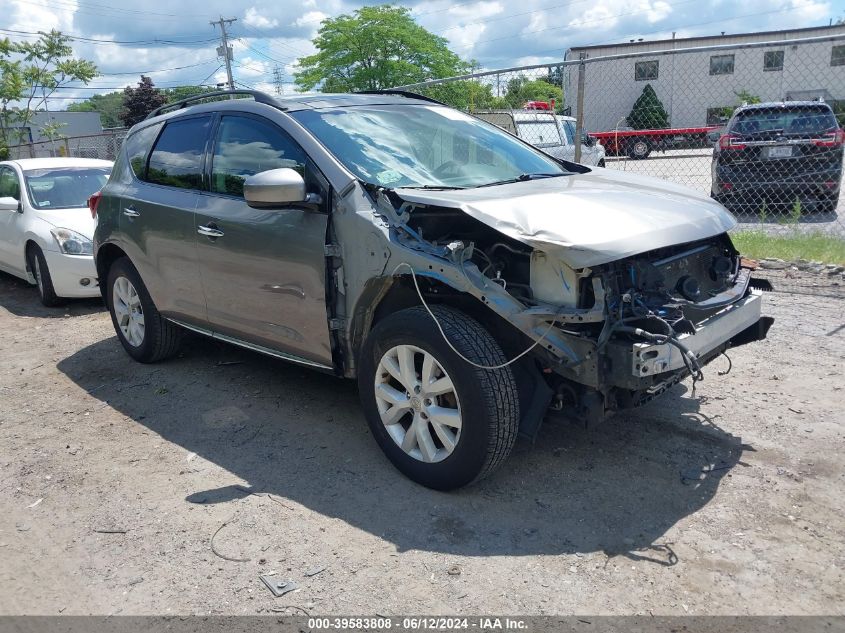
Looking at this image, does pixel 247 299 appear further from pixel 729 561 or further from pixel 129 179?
pixel 729 561

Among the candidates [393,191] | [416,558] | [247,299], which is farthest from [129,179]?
[416,558]

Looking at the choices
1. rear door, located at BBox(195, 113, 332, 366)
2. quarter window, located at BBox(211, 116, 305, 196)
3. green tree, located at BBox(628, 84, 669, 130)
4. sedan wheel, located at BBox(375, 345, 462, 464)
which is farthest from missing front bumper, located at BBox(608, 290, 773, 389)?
green tree, located at BBox(628, 84, 669, 130)

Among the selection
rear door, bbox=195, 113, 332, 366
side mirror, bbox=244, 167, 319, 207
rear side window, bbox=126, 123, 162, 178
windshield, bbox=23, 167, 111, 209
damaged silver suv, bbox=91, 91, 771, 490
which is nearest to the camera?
damaged silver suv, bbox=91, 91, 771, 490

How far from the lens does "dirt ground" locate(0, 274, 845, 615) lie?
2785 millimetres

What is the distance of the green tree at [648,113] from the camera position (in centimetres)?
2970

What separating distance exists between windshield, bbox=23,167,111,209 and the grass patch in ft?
24.7

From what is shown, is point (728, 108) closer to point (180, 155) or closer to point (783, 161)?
point (783, 161)

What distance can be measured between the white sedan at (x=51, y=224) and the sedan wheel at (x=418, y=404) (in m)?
5.22

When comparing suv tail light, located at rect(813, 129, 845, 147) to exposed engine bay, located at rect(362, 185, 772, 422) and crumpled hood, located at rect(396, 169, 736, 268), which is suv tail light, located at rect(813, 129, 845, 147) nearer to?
crumpled hood, located at rect(396, 169, 736, 268)

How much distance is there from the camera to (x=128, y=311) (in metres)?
5.72

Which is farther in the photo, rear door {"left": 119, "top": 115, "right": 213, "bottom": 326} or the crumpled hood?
rear door {"left": 119, "top": 115, "right": 213, "bottom": 326}

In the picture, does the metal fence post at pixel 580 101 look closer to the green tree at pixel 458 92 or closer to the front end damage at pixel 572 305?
the front end damage at pixel 572 305

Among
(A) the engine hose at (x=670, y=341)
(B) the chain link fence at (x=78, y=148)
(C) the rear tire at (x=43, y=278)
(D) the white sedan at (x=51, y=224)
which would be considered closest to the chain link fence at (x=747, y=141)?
(A) the engine hose at (x=670, y=341)

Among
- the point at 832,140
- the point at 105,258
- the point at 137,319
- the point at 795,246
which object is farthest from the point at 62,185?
the point at 832,140
